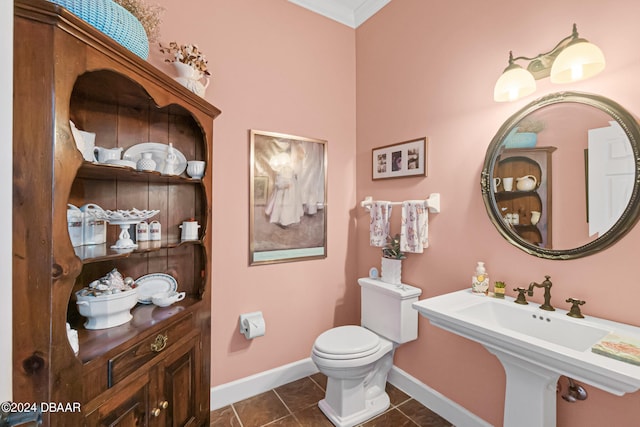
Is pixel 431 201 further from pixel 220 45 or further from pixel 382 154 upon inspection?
pixel 220 45

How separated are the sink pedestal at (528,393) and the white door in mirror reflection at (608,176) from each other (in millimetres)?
671

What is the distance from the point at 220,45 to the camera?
200 cm

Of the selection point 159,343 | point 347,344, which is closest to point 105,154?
point 159,343

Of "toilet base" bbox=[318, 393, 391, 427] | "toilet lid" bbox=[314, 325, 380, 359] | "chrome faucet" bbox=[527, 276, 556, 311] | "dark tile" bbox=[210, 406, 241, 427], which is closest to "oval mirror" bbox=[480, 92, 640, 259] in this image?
"chrome faucet" bbox=[527, 276, 556, 311]

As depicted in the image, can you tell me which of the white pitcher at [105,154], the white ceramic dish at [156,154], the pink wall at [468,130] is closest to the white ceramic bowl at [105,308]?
the white pitcher at [105,154]

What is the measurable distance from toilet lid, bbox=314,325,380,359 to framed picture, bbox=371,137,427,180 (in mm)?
1193

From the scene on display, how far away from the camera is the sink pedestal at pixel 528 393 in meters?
1.20

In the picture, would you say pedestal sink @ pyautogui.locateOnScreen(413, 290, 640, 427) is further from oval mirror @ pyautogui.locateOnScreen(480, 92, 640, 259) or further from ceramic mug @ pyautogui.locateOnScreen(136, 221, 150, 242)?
ceramic mug @ pyautogui.locateOnScreen(136, 221, 150, 242)

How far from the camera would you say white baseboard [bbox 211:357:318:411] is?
199 cm

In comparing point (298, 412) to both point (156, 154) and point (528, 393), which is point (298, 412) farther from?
point (156, 154)

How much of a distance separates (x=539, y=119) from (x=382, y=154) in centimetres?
109

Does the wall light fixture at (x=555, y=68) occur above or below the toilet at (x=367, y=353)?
above

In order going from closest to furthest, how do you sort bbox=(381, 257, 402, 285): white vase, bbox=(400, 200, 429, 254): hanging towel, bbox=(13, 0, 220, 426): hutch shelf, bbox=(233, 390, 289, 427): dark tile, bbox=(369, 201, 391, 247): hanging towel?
1. bbox=(13, 0, 220, 426): hutch shelf
2. bbox=(233, 390, 289, 427): dark tile
3. bbox=(400, 200, 429, 254): hanging towel
4. bbox=(381, 257, 402, 285): white vase
5. bbox=(369, 201, 391, 247): hanging towel

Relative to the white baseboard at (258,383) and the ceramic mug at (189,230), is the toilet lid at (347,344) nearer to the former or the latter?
the white baseboard at (258,383)
